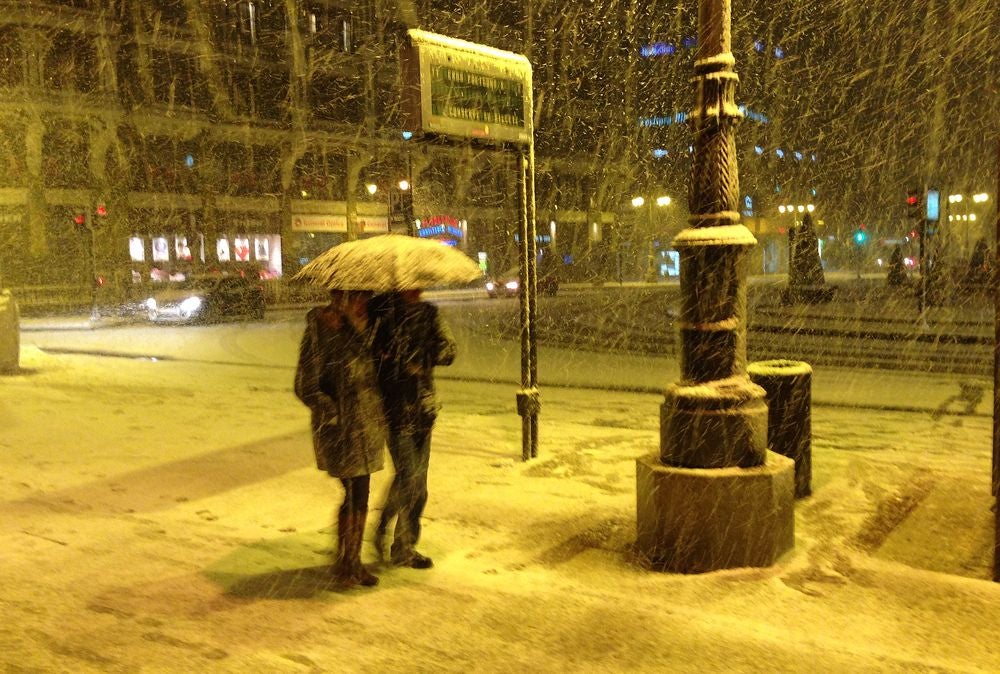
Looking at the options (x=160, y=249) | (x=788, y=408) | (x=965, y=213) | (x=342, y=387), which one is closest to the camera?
(x=342, y=387)

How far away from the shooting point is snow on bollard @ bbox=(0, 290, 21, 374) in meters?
13.0

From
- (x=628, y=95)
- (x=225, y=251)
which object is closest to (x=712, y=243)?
(x=225, y=251)

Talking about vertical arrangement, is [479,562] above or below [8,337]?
below

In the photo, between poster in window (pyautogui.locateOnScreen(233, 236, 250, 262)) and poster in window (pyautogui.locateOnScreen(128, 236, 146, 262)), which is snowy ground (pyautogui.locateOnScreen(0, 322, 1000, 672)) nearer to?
poster in window (pyautogui.locateOnScreen(128, 236, 146, 262))

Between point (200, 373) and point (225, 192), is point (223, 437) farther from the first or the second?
point (225, 192)

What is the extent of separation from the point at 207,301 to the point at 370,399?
22.5 meters

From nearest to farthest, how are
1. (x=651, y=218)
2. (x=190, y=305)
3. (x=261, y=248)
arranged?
1. (x=190, y=305)
2. (x=261, y=248)
3. (x=651, y=218)

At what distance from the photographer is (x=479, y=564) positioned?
192 inches

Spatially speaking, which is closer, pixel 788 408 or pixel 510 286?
pixel 788 408

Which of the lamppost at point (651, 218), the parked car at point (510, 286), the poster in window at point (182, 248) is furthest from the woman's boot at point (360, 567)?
the lamppost at point (651, 218)

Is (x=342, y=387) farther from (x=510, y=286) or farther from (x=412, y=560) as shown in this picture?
(x=510, y=286)

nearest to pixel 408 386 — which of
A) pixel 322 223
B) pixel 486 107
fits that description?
pixel 486 107

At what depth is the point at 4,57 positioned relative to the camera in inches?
1460

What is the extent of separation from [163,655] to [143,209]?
40.8m
